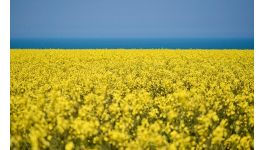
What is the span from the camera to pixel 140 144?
389cm

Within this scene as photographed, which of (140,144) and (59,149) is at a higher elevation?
(140,144)

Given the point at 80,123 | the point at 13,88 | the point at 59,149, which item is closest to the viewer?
the point at 80,123

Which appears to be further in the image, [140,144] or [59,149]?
[59,149]

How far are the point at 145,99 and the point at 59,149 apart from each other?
282 cm
